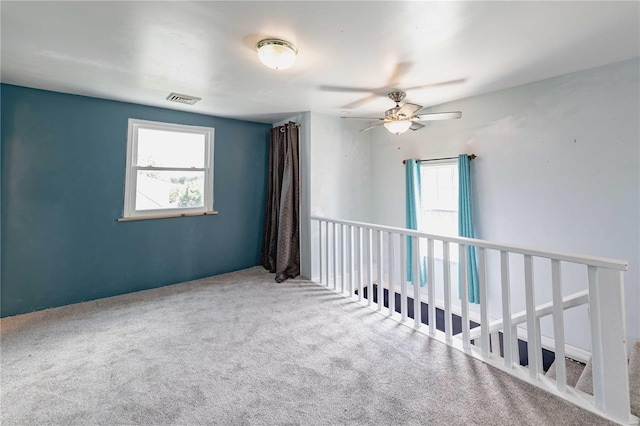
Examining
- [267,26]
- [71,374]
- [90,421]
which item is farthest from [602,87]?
[71,374]

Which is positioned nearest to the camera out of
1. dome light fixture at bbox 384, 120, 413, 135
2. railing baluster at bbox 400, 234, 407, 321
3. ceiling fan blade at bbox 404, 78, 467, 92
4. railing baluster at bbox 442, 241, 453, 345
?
railing baluster at bbox 442, 241, 453, 345

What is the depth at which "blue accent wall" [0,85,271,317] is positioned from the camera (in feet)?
8.54

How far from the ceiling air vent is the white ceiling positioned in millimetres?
110

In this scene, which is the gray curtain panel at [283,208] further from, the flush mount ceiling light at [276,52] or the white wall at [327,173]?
the flush mount ceiling light at [276,52]

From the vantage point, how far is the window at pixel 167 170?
321 centimetres

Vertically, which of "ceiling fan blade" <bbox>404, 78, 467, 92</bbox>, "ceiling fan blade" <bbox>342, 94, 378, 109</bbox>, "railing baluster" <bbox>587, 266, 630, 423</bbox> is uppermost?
"ceiling fan blade" <bbox>342, 94, 378, 109</bbox>

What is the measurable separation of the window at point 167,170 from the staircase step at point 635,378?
4.19m

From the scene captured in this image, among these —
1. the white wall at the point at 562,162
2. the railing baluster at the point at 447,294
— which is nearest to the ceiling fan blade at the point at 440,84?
the white wall at the point at 562,162

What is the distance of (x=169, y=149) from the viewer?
3459 mm

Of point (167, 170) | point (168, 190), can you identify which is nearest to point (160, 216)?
point (168, 190)

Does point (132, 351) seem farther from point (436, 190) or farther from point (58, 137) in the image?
point (436, 190)

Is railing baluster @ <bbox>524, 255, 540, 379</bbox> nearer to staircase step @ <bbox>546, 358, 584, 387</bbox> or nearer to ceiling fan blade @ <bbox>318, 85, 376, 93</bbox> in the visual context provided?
staircase step @ <bbox>546, 358, 584, 387</bbox>

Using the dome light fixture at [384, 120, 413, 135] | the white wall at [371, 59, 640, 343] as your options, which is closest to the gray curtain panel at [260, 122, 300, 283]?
the dome light fixture at [384, 120, 413, 135]

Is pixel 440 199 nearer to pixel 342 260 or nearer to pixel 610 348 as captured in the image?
pixel 342 260
